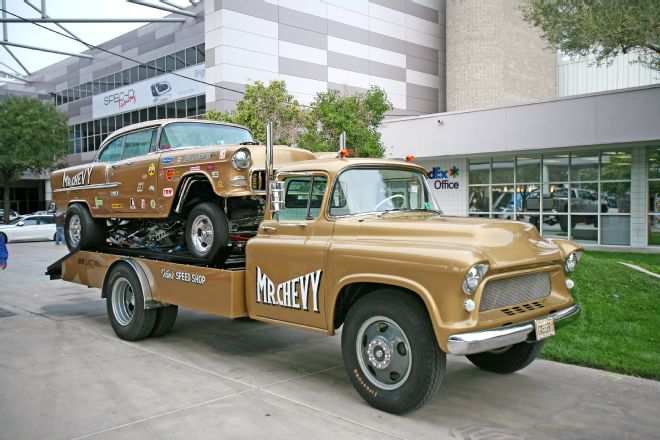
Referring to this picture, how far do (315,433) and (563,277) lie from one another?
273 cm

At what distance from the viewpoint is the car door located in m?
7.27

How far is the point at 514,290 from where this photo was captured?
475cm

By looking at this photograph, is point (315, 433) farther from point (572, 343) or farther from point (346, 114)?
point (346, 114)

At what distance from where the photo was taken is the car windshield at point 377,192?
544 cm

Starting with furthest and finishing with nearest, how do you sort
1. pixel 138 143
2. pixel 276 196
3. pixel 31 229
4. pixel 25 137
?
1. pixel 25 137
2. pixel 31 229
3. pixel 138 143
4. pixel 276 196

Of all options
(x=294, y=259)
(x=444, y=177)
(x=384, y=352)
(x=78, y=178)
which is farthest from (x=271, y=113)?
(x=384, y=352)

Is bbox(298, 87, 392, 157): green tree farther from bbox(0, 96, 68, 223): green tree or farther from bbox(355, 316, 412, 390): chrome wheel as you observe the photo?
bbox(0, 96, 68, 223): green tree

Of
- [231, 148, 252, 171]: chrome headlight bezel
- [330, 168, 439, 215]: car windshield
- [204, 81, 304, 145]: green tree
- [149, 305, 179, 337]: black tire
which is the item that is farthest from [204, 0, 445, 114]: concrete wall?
[330, 168, 439, 215]: car windshield

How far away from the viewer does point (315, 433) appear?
4.39m

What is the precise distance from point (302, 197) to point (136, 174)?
2.94 meters

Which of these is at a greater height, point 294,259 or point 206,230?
point 206,230

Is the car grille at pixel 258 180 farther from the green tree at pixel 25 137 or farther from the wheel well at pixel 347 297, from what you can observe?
the green tree at pixel 25 137

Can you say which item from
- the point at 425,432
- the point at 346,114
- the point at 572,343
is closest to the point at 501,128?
the point at 346,114

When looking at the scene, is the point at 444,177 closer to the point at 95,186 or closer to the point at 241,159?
the point at 95,186
